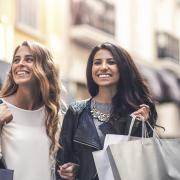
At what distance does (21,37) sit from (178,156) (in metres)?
9.56

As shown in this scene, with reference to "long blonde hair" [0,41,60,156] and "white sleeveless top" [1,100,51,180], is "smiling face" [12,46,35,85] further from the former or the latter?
"white sleeveless top" [1,100,51,180]

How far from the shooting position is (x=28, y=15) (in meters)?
12.8

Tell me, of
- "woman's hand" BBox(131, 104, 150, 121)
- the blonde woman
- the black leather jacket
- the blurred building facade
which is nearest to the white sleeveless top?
the blonde woman

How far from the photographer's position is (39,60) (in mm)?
3590

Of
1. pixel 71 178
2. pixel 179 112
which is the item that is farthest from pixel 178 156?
pixel 179 112

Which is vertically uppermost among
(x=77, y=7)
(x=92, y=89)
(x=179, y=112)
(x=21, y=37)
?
(x=77, y=7)

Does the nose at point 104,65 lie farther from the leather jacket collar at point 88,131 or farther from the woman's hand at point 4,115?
the woman's hand at point 4,115

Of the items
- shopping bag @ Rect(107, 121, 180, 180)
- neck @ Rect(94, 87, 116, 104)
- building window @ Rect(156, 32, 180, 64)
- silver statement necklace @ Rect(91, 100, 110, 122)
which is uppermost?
building window @ Rect(156, 32, 180, 64)

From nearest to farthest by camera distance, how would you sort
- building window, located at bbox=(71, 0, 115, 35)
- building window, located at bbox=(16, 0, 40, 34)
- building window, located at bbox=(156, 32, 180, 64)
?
building window, located at bbox=(16, 0, 40, 34), building window, located at bbox=(71, 0, 115, 35), building window, located at bbox=(156, 32, 180, 64)

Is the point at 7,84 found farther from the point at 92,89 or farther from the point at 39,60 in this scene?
the point at 92,89

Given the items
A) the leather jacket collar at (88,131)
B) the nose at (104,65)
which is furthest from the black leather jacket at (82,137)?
the nose at (104,65)

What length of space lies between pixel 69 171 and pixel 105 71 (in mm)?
671

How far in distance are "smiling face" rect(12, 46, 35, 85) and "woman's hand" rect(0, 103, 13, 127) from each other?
0.25 metres

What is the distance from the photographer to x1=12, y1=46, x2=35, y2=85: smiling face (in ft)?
11.6
